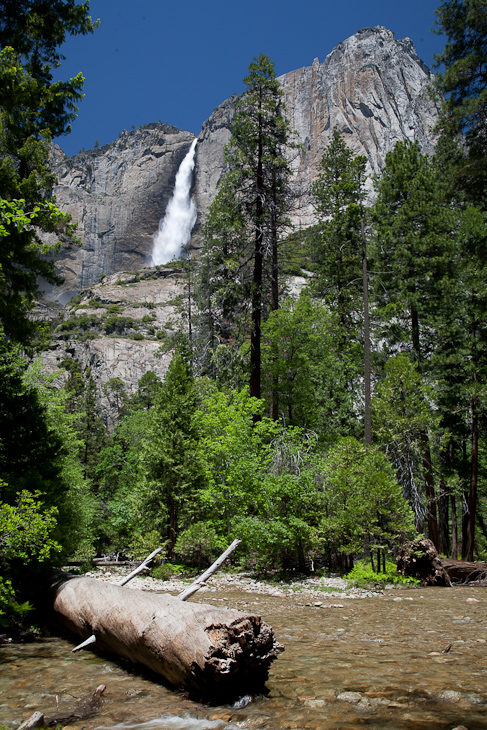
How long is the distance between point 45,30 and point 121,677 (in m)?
14.3

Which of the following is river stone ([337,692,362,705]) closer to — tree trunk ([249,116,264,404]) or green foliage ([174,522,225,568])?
green foliage ([174,522,225,568])

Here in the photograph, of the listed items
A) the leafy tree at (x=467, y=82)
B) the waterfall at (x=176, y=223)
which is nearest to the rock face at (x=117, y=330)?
the waterfall at (x=176, y=223)

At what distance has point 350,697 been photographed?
3.43m

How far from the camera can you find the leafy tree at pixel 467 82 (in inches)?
401

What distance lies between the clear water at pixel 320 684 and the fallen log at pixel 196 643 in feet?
0.57

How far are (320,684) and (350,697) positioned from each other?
45 centimetres

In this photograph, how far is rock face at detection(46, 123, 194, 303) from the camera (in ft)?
420

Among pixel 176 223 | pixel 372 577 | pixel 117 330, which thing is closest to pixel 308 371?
pixel 372 577

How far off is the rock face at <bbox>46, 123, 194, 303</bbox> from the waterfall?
78.4 inches

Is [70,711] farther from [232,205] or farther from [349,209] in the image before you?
[349,209]

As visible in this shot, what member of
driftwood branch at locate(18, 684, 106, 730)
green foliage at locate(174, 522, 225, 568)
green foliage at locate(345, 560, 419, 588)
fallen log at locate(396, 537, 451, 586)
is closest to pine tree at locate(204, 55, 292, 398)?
green foliage at locate(174, 522, 225, 568)

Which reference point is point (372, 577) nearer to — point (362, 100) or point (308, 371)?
point (308, 371)

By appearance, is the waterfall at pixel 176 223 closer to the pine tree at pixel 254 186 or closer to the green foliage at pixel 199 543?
the pine tree at pixel 254 186

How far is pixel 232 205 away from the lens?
17.2 m
